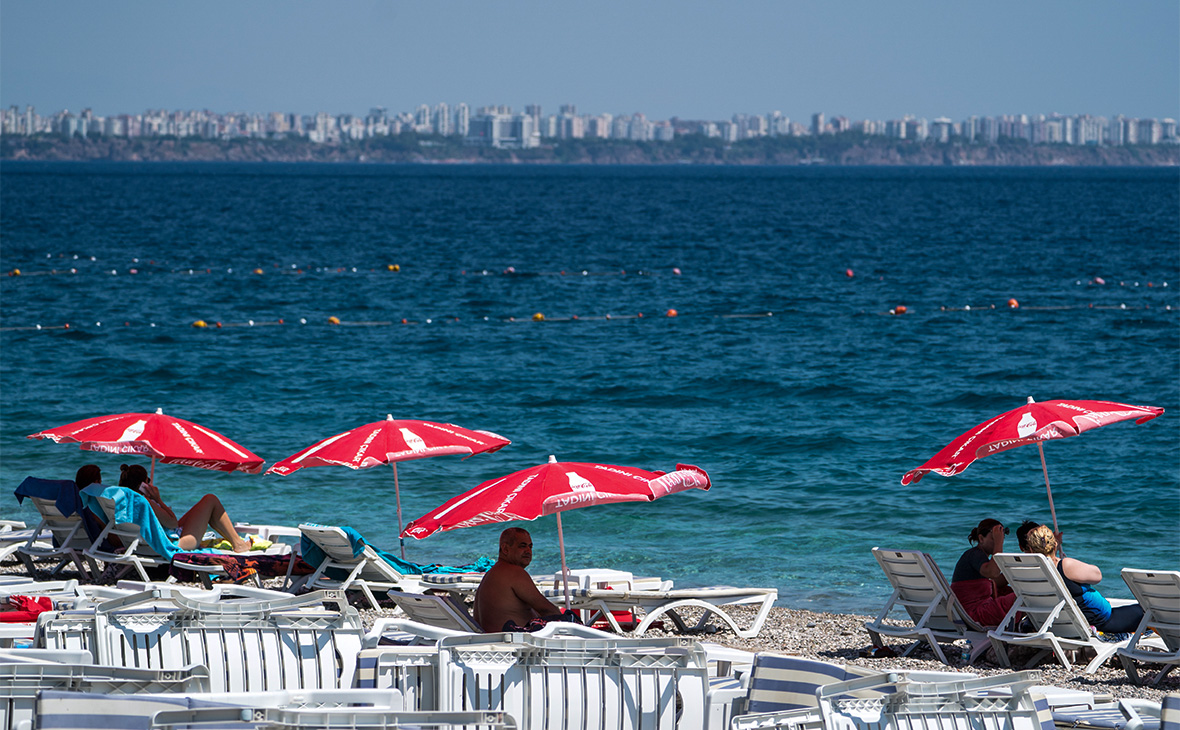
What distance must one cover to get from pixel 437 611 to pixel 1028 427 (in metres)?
3.88

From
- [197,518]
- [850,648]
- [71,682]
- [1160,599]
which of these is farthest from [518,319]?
[71,682]

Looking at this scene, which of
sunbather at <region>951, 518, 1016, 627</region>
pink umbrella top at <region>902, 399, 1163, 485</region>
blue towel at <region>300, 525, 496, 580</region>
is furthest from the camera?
blue towel at <region>300, 525, 496, 580</region>

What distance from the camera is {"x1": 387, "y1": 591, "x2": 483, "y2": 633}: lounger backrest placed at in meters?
8.38

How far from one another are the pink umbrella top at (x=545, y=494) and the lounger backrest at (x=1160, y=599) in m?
2.61

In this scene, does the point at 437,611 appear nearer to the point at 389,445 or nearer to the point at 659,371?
the point at 389,445

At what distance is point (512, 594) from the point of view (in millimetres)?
8141

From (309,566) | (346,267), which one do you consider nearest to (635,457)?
(309,566)

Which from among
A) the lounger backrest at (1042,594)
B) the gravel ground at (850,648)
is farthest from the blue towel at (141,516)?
the lounger backrest at (1042,594)

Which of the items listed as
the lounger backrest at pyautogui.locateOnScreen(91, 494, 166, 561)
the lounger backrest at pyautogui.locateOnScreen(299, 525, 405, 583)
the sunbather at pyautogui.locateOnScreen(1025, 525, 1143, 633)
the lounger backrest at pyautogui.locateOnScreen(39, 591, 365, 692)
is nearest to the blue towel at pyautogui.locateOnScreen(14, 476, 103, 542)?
the lounger backrest at pyautogui.locateOnScreen(91, 494, 166, 561)

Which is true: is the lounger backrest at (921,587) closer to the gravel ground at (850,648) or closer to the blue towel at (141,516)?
the gravel ground at (850,648)

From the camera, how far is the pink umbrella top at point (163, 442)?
1073 cm

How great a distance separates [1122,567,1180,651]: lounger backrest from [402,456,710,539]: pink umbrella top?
2.61 meters

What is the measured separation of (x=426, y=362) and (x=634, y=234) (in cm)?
4371

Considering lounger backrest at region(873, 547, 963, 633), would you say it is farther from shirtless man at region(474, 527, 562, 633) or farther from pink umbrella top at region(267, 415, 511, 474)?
pink umbrella top at region(267, 415, 511, 474)
